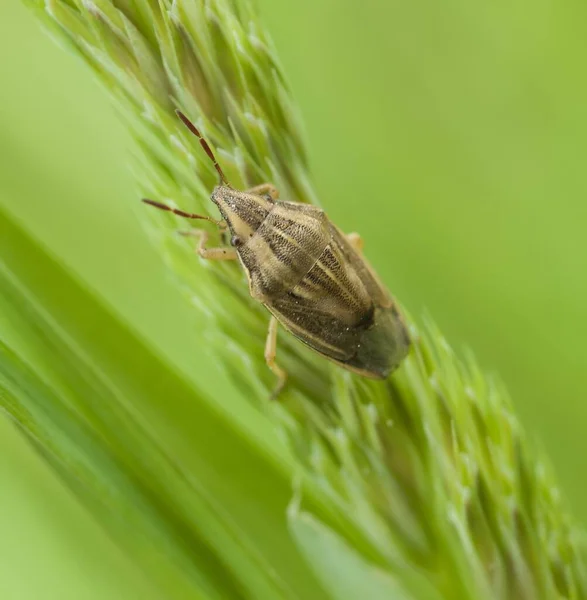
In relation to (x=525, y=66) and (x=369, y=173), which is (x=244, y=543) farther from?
(x=525, y=66)

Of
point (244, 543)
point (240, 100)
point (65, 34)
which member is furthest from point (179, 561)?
point (65, 34)

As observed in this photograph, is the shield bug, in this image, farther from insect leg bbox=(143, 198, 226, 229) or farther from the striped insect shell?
insect leg bbox=(143, 198, 226, 229)

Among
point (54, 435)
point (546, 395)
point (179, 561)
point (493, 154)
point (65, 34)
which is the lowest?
point (546, 395)

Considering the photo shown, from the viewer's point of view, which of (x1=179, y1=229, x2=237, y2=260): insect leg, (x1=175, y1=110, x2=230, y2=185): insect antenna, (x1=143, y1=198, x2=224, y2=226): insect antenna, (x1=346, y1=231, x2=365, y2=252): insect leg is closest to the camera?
(x1=175, y1=110, x2=230, y2=185): insect antenna

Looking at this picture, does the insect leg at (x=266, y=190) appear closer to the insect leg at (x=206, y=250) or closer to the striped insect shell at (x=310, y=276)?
the striped insect shell at (x=310, y=276)

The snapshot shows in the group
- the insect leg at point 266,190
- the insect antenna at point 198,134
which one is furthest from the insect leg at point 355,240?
the insect antenna at point 198,134

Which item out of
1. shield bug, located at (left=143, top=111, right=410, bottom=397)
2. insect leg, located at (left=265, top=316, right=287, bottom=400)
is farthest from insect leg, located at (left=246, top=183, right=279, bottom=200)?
insect leg, located at (left=265, top=316, right=287, bottom=400)
